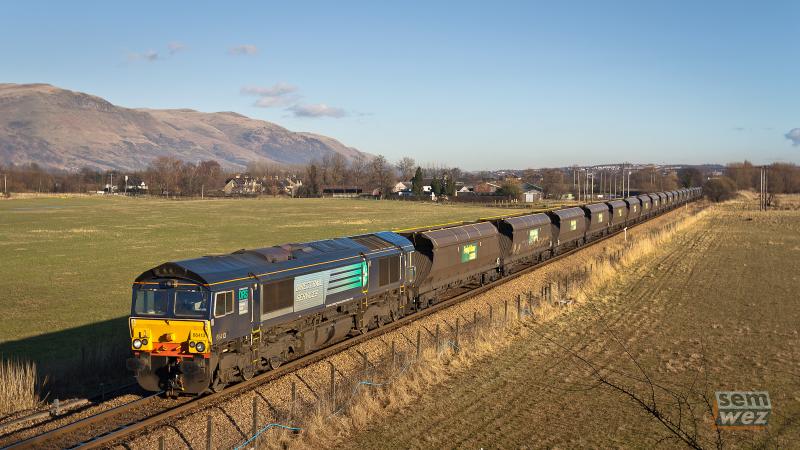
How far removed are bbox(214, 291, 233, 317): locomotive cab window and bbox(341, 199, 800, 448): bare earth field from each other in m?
5.08

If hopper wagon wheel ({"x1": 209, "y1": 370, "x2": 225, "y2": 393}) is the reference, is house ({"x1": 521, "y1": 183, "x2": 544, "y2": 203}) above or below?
above

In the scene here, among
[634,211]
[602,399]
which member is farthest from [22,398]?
[634,211]

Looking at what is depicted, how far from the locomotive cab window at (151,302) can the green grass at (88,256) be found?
29.9 ft

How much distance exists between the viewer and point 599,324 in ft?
91.4

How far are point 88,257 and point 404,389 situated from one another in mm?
44715

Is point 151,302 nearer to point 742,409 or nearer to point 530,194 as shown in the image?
point 742,409

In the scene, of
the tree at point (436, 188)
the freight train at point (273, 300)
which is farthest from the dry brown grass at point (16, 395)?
the tree at point (436, 188)

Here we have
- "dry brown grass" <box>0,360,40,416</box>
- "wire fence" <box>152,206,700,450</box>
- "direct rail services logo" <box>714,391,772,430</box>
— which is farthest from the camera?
"dry brown grass" <box>0,360,40,416</box>

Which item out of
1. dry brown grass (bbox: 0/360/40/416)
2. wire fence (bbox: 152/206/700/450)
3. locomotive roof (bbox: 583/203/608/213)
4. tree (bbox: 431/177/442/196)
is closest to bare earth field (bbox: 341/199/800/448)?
wire fence (bbox: 152/206/700/450)

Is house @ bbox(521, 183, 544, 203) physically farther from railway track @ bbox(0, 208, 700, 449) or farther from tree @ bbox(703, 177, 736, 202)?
railway track @ bbox(0, 208, 700, 449)

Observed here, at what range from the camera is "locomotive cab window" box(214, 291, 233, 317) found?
669 inches

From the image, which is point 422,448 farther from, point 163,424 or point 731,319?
point 731,319

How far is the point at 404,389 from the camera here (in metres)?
18.6

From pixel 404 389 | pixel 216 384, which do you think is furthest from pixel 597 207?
pixel 216 384
